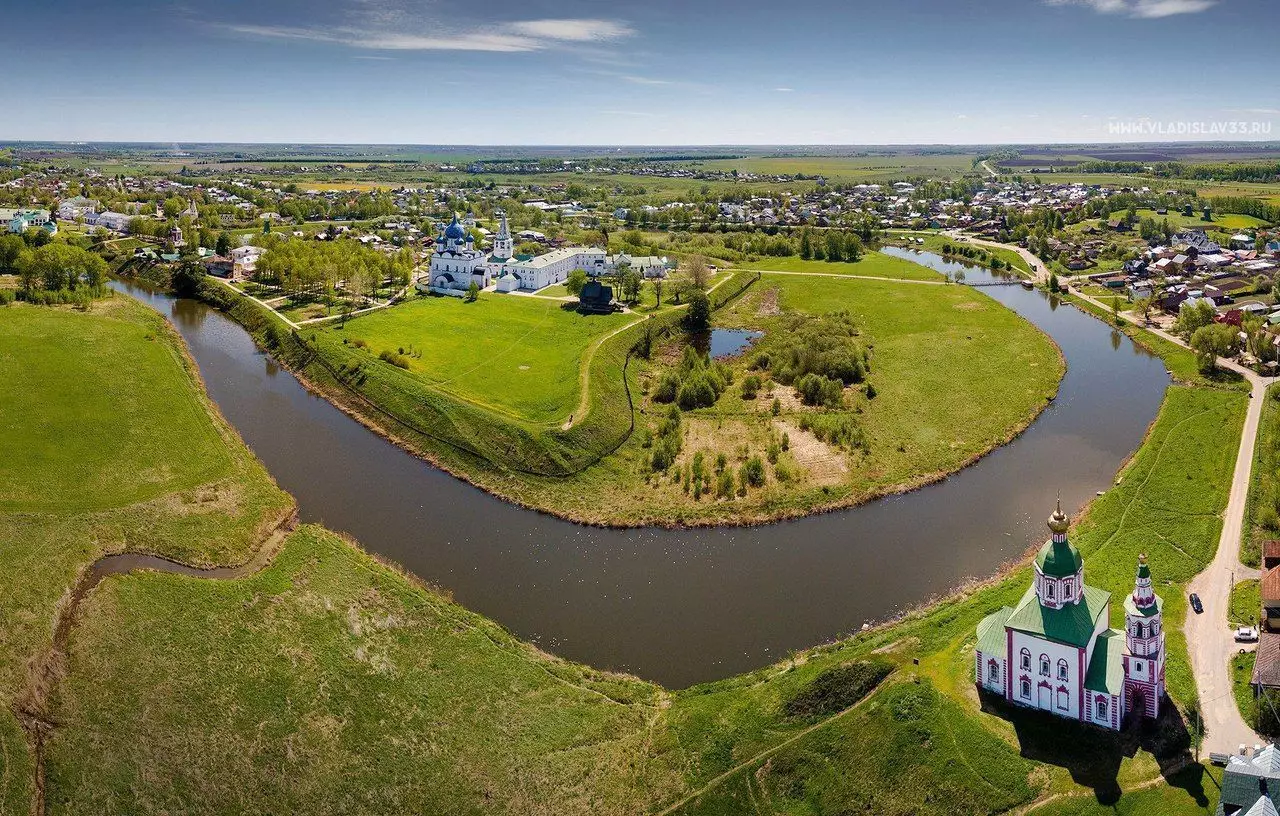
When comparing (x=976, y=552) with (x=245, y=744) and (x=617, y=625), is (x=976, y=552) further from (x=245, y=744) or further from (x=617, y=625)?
(x=245, y=744)

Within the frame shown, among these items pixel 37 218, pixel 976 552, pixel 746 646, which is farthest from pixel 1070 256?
pixel 37 218

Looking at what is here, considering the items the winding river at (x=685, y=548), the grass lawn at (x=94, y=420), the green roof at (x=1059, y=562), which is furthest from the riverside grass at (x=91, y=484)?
the green roof at (x=1059, y=562)

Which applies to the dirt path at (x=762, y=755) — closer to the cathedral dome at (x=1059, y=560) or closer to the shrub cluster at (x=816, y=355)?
the cathedral dome at (x=1059, y=560)

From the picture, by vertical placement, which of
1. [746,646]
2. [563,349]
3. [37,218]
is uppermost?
[37,218]

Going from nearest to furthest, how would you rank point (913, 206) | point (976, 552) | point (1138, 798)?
point (1138, 798) → point (976, 552) → point (913, 206)

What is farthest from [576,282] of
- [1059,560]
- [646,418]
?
[1059,560]

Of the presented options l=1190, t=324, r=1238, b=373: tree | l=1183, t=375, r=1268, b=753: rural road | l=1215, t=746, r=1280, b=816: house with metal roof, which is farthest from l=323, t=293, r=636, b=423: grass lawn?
l=1190, t=324, r=1238, b=373: tree
